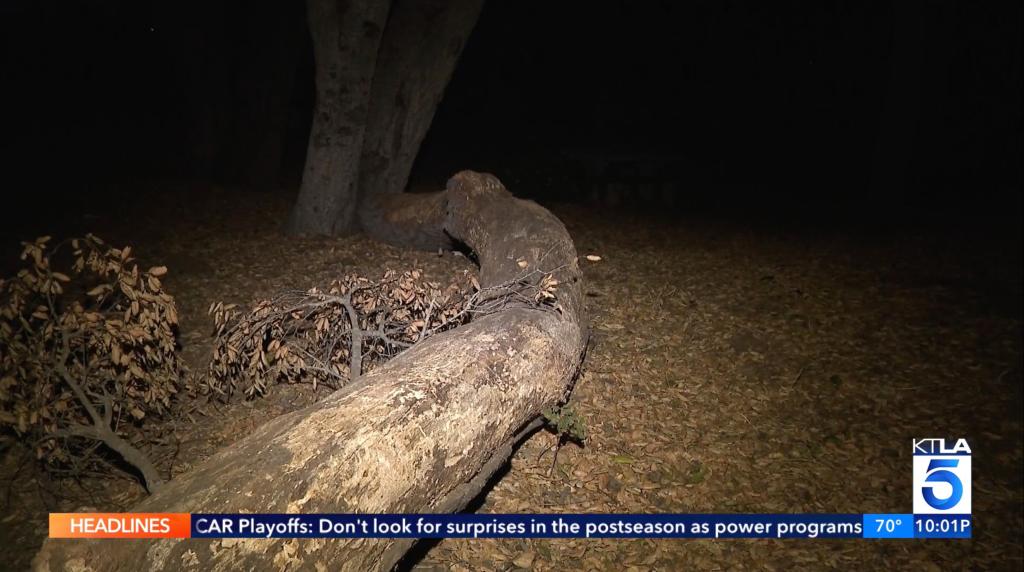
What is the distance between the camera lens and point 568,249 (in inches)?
173

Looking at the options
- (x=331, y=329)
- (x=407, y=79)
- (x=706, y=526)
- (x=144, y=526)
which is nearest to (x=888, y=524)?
(x=706, y=526)

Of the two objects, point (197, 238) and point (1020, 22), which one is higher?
point (1020, 22)

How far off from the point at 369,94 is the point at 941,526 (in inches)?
227

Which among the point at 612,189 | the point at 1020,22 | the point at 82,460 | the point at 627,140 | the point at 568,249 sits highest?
the point at 1020,22

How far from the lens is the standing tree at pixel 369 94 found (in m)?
5.73

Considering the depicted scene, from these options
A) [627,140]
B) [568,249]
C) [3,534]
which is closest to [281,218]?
[568,249]

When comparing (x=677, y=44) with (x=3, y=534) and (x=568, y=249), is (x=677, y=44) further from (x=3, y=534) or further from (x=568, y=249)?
(x=3, y=534)

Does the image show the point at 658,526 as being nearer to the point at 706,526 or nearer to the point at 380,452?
the point at 706,526

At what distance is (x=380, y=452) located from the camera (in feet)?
7.06

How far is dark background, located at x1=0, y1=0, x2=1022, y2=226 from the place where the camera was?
8.41 m

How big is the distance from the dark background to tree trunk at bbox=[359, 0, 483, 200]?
8.85 feet

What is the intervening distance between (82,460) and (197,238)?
3663mm

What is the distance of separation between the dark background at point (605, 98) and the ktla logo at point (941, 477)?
596 cm

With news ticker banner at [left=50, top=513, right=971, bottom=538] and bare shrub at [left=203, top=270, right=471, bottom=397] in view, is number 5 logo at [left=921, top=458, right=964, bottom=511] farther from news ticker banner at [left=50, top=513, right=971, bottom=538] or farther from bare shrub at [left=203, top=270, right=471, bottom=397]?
bare shrub at [left=203, top=270, right=471, bottom=397]
